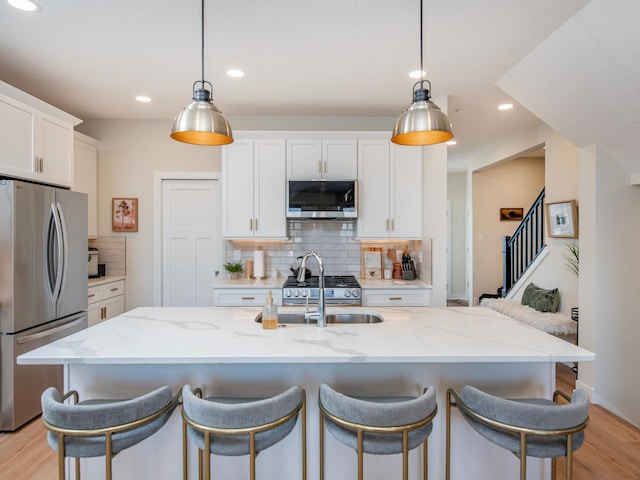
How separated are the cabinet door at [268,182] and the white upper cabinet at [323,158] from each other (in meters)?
0.11

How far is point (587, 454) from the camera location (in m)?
2.36

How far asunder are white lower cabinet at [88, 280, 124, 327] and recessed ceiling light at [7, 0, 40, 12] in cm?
239

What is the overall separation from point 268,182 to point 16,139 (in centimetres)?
208

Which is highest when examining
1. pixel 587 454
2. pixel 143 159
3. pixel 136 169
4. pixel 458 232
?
pixel 143 159

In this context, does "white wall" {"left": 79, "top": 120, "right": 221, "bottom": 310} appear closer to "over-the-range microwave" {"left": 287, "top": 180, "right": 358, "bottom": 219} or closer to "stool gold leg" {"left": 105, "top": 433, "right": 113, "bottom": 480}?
"over-the-range microwave" {"left": 287, "top": 180, "right": 358, "bottom": 219}

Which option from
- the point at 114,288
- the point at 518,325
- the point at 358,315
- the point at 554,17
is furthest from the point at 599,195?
the point at 114,288

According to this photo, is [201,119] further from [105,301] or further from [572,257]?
[572,257]

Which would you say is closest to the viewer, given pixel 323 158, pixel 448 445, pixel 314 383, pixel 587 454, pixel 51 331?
pixel 448 445

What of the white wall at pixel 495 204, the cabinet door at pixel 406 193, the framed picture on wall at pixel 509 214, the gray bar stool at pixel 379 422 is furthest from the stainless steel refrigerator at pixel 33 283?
the framed picture on wall at pixel 509 214

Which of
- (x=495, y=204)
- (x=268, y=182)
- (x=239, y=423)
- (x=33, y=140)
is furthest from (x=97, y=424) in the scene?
(x=495, y=204)

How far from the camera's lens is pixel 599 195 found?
2973 mm

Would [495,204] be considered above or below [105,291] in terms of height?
above

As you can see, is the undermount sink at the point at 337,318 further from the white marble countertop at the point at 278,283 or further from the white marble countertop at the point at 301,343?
the white marble countertop at the point at 278,283

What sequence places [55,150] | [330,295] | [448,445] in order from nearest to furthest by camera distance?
[448,445] → [55,150] → [330,295]
